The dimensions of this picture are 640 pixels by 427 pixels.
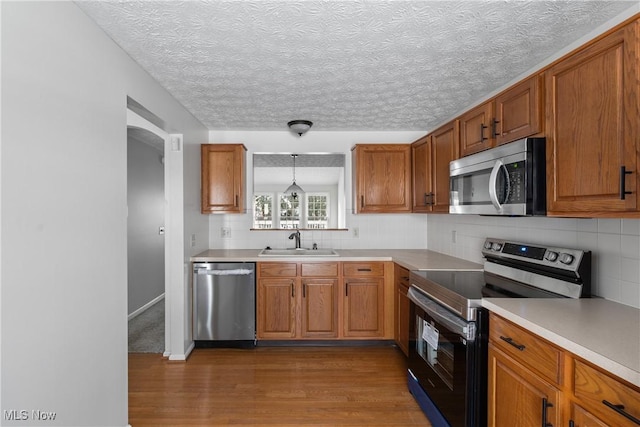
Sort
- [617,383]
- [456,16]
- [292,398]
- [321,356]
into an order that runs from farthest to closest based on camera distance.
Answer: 1. [321,356]
2. [292,398]
3. [456,16]
4. [617,383]

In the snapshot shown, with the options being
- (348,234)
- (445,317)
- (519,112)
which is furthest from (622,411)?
(348,234)

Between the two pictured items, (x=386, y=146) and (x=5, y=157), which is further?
(x=386, y=146)

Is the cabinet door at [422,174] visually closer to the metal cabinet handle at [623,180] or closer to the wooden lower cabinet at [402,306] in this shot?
the wooden lower cabinet at [402,306]

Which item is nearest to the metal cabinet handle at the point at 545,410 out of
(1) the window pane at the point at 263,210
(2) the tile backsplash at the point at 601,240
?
(2) the tile backsplash at the point at 601,240

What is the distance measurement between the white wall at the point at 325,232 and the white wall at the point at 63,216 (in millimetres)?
1857

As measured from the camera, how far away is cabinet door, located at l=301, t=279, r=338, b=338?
327 cm

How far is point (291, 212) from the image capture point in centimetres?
390

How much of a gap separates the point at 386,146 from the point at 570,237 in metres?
2.00

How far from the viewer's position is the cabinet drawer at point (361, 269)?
3283 mm

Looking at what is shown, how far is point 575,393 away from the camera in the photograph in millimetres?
1149

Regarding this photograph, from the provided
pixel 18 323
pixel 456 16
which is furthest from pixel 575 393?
pixel 18 323

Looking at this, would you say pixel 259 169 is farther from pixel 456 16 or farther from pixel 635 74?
pixel 635 74

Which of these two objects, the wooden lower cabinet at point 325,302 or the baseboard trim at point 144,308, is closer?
the wooden lower cabinet at point 325,302

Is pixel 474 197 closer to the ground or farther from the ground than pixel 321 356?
farther from the ground
